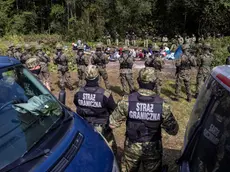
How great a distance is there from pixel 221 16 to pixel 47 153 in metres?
26.4

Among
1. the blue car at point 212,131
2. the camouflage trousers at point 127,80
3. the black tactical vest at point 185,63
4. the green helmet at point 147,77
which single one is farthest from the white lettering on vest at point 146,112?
the camouflage trousers at point 127,80

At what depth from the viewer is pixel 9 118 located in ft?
7.79

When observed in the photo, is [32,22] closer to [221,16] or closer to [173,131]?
[221,16]

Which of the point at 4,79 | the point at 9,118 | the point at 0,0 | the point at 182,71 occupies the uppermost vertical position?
the point at 0,0

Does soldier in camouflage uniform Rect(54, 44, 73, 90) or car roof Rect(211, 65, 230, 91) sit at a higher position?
car roof Rect(211, 65, 230, 91)

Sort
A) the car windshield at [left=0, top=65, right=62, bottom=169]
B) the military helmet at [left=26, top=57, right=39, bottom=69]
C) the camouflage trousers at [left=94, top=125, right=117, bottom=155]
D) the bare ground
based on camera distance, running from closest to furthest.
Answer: the car windshield at [left=0, top=65, right=62, bottom=169], the camouflage trousers at [left=94, top=125, right=117, bottom=155], the bare ground, the military helmet at [left=26, top=57, right=39, bottom=69]

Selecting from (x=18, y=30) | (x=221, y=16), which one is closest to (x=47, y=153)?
(x=221, y=16)

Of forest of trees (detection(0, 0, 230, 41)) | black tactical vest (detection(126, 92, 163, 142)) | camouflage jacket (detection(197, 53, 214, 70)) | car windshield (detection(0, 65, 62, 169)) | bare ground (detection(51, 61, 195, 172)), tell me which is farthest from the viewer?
forest of trees (detection(0, 0, 230, 41))

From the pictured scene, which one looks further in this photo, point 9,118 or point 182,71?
point 182,71

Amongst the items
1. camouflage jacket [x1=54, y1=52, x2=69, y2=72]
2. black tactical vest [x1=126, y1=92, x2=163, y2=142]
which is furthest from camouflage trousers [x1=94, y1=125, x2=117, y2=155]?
camouflage jacket [x1=54, y1=52, x2=69, y2=72]

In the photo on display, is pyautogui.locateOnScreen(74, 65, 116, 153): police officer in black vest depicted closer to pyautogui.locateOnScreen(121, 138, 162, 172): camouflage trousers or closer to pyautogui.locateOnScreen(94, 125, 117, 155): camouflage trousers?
pyautogui.locateOnScreen(94, 125, 117, 155): camouflage trousers

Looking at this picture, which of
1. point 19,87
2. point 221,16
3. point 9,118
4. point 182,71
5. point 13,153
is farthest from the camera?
point 221,16

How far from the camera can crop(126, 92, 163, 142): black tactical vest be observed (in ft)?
10.6

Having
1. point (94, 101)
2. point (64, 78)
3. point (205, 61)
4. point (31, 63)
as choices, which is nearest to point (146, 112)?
point (94, 101)
